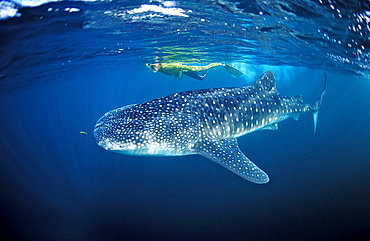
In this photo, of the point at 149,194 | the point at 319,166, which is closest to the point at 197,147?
the point at 149,194

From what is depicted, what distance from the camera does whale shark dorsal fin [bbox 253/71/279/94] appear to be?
27.2 ft

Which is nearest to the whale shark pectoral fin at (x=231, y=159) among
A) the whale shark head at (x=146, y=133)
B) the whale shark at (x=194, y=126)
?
the whale shark at (x=194, y=126)

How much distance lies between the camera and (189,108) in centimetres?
640

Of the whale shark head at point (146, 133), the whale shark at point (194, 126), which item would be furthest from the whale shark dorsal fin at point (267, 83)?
the whale shark head at point (146, 133)

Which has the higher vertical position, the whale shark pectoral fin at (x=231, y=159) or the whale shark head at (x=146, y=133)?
the whale shark head at (x=146, y=133)

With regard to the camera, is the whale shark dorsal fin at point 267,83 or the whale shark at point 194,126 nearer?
the whale shark at point 194,126

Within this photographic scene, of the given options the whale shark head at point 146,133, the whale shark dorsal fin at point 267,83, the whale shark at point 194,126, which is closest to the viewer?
the whale shark head at point 146,133

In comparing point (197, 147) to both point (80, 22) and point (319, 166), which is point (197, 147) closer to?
point (80, 22)

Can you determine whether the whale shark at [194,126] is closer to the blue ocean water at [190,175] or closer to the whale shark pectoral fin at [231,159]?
the whale shark pectoral fin at [231,159]

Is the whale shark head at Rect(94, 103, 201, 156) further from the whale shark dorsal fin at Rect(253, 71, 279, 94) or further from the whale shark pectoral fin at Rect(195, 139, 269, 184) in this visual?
the whale shark dorsal fin at Rect(253, 71, 279, 94)

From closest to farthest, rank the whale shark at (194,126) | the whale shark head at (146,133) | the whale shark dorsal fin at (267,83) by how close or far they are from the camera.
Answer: the whale shark head at (146,133) < the whale shark at (194,126) < the whale shark dorsal fin at (267,83)

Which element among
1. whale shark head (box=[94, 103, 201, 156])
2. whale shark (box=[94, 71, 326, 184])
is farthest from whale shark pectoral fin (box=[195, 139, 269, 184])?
whale shark head (box=[94, 103, 201, 156])

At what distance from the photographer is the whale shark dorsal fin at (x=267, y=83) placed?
8297 mm

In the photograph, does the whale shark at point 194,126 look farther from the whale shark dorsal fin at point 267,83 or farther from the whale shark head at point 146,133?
the whale shark dorsal fin at point 267,83
